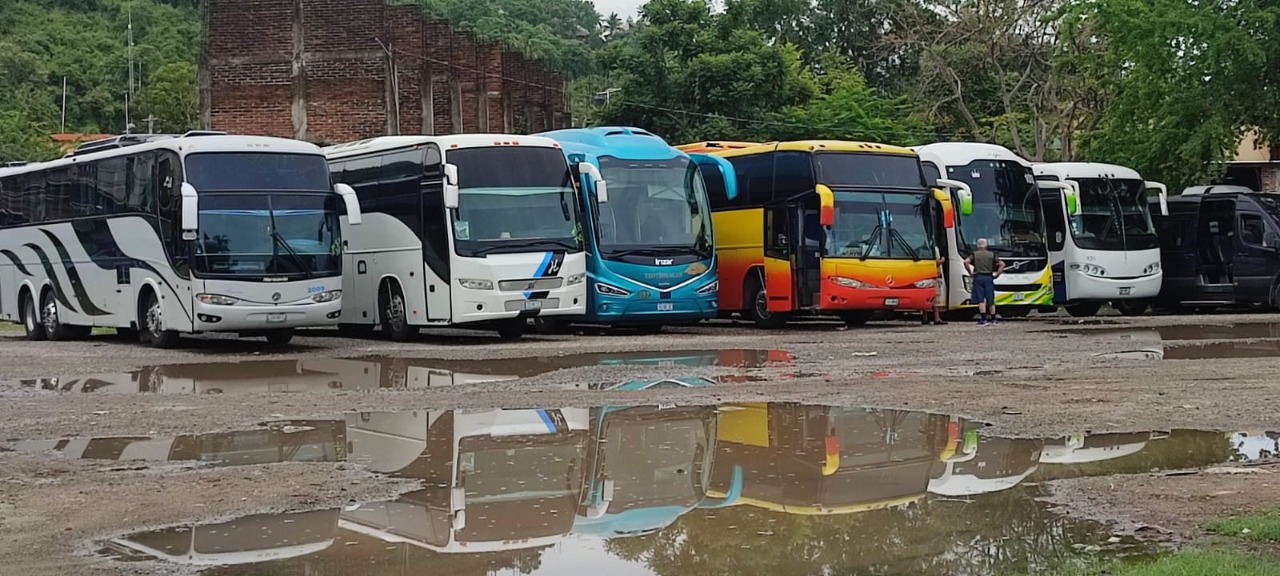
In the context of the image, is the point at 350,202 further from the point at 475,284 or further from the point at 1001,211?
the point at 1001,211

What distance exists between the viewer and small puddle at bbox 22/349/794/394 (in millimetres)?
15163

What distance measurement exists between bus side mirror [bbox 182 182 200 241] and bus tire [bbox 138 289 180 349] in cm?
180

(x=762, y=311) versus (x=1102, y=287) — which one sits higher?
(x=1102, y=287)

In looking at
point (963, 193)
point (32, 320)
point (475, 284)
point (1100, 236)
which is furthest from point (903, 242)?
point (32, 320)

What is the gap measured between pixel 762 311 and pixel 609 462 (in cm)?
1496

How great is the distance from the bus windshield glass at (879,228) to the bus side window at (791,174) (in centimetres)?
58

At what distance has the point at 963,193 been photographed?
25047mm

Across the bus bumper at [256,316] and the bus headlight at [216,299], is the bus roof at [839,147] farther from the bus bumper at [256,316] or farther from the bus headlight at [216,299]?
the bus headlight at [216,299]

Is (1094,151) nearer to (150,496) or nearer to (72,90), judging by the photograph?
(150,496)

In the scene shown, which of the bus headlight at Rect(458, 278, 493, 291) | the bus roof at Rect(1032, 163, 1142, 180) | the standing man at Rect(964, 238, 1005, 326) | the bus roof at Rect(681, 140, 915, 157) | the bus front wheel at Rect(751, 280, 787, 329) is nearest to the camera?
the bus headlight at Rect(458, 278, 493, 291)

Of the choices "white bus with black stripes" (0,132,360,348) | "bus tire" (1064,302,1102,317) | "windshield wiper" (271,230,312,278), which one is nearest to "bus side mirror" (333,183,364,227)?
"white bus with black stripes" (0,132,360,348)

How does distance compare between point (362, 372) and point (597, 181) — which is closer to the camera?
point (362, 372)

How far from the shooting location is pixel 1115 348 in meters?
18.0

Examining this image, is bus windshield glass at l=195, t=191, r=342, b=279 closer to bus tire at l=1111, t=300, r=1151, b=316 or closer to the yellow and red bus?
the yellow and red bus
